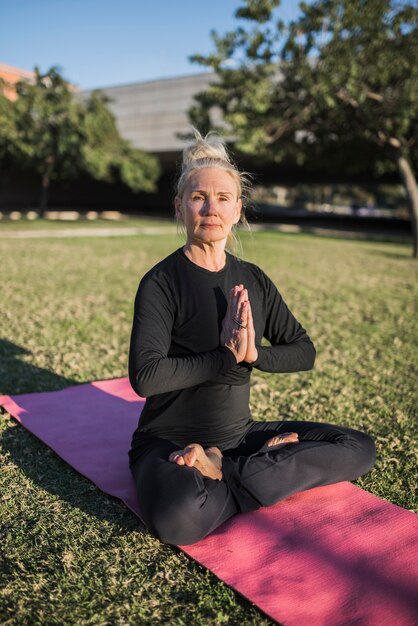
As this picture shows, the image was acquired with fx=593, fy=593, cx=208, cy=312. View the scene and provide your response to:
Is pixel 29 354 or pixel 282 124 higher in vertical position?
pixel 282 124

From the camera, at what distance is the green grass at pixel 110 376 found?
2.11m

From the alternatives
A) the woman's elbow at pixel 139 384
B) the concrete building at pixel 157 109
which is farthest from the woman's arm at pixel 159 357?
the concrete building at pixel 157 109

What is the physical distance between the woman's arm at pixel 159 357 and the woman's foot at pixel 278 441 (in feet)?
1.51

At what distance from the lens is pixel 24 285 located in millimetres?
8711

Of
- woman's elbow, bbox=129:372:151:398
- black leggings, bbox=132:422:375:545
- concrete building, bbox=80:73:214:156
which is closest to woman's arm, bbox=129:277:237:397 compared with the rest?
woman's elbow, bbox=129:372:151:398

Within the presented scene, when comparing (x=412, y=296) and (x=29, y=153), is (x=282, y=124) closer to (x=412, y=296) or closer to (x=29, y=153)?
(x=412, y=296)

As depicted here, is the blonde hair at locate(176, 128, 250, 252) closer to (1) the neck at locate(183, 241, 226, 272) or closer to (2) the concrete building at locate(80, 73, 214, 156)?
(1) the neck at locate(183, 241, 226, 272)

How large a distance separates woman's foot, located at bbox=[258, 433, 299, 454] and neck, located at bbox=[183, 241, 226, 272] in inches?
33.2

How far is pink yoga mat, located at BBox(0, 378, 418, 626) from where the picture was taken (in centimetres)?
207

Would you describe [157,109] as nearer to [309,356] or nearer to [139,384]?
[309,356]

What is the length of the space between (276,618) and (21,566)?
976 mm

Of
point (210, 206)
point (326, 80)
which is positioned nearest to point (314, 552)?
point (210, 206)

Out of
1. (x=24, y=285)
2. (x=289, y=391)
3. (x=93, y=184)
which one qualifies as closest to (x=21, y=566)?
(x=289, y=391)

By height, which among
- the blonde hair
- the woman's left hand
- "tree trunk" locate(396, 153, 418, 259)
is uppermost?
"tree trunk" locate(396, 153, 418, 259)
